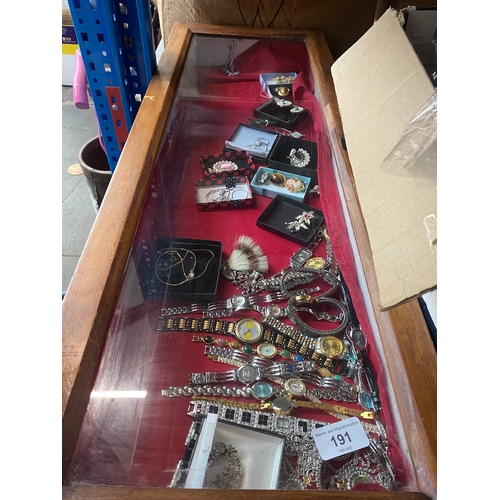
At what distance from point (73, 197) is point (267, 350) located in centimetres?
192

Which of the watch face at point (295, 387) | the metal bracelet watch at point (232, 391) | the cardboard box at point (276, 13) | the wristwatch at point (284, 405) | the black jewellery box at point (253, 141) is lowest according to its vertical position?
the wristwatch at point (284, 405)

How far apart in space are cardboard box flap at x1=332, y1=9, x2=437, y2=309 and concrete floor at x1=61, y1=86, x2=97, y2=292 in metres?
1.63

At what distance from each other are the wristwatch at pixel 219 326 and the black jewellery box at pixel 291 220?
31 centimetres

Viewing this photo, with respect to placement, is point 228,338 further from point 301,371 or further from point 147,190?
point 147,190

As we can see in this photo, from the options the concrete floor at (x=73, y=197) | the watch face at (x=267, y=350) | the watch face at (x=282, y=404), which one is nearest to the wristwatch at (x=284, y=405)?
the watch face at (x=282, y=404)

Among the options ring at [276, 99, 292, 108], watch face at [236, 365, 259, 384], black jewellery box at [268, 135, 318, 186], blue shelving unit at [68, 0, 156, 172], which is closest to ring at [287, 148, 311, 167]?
black jewellery box at [268, 135, 318, 186]

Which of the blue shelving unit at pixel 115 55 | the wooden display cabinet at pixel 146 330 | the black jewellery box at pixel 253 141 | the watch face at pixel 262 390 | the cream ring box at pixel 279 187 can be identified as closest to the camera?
the wooden display cabinet at pixel 146 330

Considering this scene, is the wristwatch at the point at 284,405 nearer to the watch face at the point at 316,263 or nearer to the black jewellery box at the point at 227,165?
the watch face at the point at 316,263

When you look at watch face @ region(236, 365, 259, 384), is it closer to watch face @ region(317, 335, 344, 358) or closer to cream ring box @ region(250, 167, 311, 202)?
watch face @ region(317, 335, 344, 358)

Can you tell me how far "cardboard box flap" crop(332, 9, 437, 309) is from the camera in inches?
18.6

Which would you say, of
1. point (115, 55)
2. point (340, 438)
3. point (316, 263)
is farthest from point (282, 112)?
point (340, 438)

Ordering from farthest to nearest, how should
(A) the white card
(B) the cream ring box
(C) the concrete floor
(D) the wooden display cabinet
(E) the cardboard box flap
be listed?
(C) the concrete floor
(B) the cream ring box
(A) the white card
(D) the wooden display cabinet
(E) the cardboard box flap

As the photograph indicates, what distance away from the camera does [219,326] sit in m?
0.97

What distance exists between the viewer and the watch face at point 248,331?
0.95m
